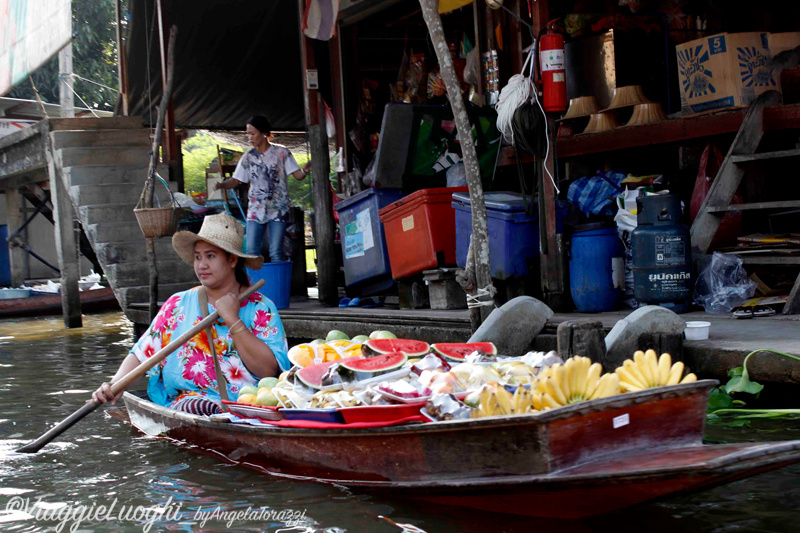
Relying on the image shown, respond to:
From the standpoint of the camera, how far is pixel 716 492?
3.98 m

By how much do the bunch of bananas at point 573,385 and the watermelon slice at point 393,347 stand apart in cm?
114

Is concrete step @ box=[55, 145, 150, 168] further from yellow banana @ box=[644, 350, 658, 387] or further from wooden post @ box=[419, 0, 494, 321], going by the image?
yellow banana @ box=[644, 350, 658, 387]

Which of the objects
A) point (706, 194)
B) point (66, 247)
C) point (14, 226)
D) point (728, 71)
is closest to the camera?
point (728, 71)

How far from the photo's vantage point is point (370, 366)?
4.17 metres

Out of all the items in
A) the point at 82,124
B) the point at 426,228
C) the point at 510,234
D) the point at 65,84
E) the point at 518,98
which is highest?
the point at 65,84

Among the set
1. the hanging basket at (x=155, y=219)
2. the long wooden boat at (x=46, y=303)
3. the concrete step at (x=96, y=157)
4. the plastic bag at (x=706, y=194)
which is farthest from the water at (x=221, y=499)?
the long wooden boat at (x=46, y=303)

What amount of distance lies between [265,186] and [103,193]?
3.33 m

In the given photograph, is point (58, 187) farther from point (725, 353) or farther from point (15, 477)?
point (725, 353)

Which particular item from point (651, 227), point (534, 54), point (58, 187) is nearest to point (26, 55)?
point (58, 187)

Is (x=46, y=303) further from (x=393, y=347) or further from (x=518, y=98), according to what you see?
(x=393, y=347)

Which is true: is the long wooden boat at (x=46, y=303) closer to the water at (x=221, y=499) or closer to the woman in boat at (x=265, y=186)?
the woman in boat at (x=265, y=186)

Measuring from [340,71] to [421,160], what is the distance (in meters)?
3.39

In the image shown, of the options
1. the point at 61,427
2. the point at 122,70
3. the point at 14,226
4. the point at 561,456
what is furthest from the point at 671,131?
the point at 14,226

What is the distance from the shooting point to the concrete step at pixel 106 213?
10.9m
